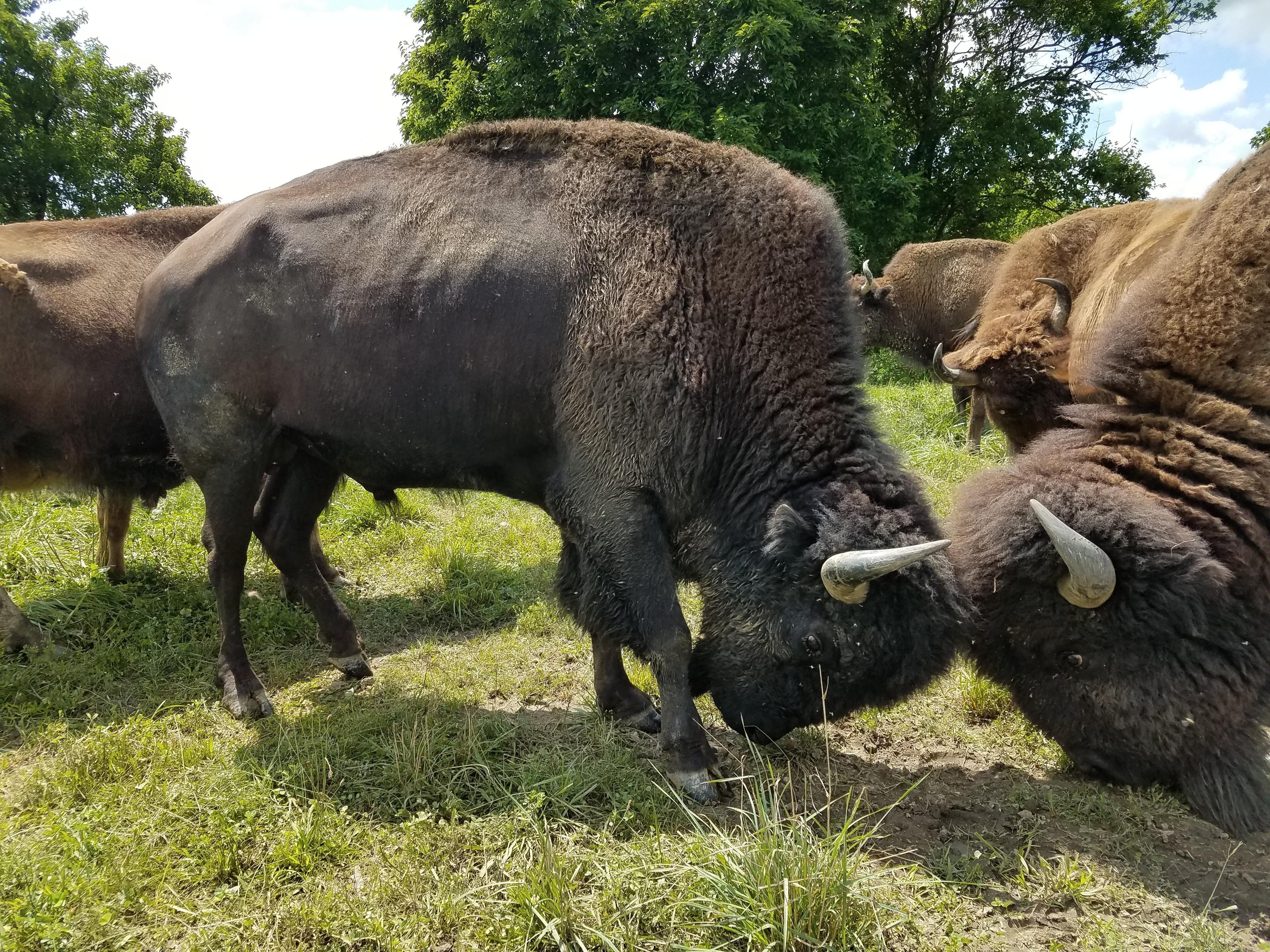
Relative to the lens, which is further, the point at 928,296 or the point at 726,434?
the point at 928,296

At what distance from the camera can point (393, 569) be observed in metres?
6.12

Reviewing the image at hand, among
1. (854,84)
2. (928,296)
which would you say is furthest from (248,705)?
(854,84)

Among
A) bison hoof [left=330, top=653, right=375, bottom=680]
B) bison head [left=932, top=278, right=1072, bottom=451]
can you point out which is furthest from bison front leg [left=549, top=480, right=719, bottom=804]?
bison head [left=932, top=278, right=1072, bottom=451]

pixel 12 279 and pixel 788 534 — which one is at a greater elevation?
pixel 12 279

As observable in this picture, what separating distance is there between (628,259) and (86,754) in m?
3.20

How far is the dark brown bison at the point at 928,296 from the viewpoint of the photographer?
993 cm

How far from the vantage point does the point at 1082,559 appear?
2.96 m

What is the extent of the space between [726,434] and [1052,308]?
12.2 feet

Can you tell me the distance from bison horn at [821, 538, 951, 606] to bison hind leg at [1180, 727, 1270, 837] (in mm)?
1387

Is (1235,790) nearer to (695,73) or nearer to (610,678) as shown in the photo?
(610,678)

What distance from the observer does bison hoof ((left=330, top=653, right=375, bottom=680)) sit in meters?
4.41

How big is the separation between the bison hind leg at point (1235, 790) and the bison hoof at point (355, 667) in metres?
3.97

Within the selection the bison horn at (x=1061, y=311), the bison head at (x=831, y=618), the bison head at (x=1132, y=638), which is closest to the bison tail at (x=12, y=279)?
the bison head at (x=831, y=618)

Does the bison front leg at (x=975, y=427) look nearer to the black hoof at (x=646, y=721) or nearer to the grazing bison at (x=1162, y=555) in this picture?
the grazing bison at (x=1162, y=555)
